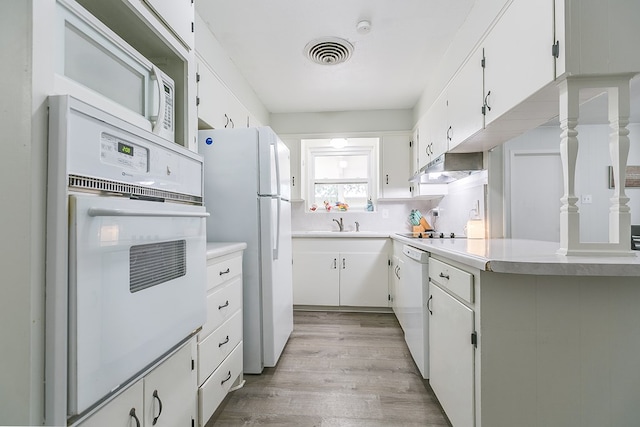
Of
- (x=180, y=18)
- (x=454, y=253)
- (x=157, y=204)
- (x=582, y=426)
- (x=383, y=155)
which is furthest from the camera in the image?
(x=383, y=155)

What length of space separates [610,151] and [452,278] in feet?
2.59

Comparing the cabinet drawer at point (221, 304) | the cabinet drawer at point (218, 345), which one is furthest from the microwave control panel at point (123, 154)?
the cabinet drawer at point (218, 345)

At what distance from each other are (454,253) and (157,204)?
1.21 meters

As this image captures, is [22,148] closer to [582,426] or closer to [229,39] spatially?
[582,426]

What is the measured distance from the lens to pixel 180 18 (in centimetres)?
122

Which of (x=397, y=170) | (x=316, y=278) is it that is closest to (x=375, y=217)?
(x=397, y=170)

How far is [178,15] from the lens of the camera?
121cm

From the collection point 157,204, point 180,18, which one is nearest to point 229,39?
point 180,18

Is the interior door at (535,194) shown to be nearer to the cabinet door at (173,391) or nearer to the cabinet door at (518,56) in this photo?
the cabinet door at (518,56)

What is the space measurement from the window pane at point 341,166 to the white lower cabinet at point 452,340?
8.28 feet

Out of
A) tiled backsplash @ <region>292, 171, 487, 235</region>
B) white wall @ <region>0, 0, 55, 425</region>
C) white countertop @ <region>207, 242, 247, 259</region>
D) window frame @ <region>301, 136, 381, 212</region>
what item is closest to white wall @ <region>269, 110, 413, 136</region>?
window frame @ <region>301, 136, 381, 212</region>

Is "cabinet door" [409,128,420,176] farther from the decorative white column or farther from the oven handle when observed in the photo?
the oven handle

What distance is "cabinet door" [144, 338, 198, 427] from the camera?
3.16ft

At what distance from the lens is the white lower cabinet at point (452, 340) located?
47.7 inches
